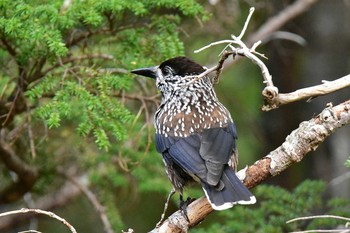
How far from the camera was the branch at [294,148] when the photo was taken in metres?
4.23

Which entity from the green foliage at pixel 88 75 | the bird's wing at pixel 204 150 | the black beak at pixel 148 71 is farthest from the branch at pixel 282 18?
the bird's wing at pixel 204 150

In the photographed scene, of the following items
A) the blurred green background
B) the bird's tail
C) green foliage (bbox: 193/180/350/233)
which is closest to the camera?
the bird's tail

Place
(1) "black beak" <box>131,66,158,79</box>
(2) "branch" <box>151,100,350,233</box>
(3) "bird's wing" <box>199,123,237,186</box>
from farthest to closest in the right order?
(1) "black beak" <box>131,66,158,79</box> < (3) "bird's wing" <box>199,123,237,186</box> < (2) "branch" <box>151,100,350,233</box>

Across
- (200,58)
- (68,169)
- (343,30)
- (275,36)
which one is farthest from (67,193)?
(343,30)

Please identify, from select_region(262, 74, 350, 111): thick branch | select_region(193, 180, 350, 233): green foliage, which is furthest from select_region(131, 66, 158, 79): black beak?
select_region(262, 74, 350, 111): thick branch

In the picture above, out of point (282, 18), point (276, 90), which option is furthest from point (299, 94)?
point (282, 18)

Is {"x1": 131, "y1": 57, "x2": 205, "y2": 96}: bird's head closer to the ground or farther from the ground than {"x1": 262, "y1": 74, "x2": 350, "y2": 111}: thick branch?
closer to the ground

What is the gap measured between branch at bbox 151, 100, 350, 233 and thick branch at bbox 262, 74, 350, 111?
0.12 m

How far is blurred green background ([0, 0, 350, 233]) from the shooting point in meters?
5.16

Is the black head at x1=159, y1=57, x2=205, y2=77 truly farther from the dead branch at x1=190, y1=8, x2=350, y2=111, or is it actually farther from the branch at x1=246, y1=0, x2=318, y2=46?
the branch at x1=246, y1=0, x2=318, y2=46

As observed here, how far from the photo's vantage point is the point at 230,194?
4516mm

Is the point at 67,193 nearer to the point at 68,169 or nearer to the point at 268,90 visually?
the point at 68,169

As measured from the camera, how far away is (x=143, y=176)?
6562 millimetres

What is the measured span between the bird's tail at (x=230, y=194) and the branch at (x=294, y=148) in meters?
0.08
